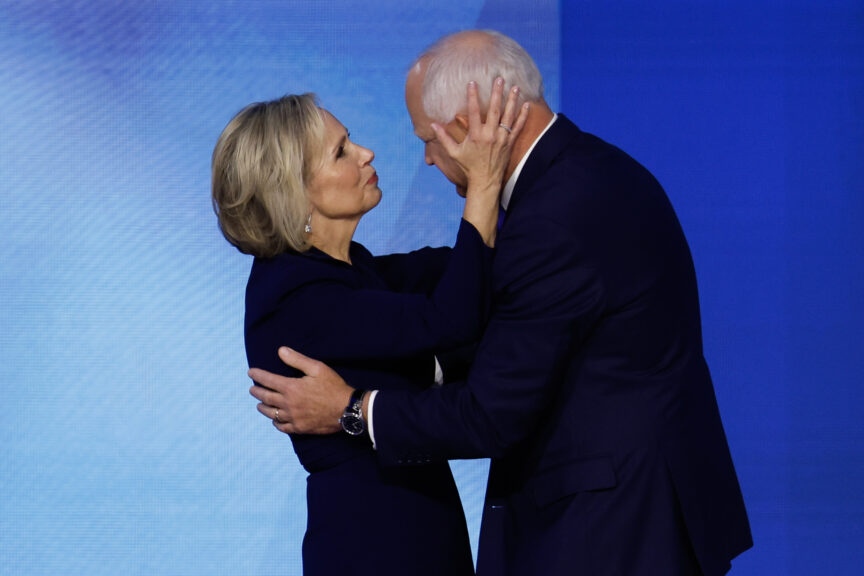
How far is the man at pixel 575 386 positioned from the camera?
4.86 ft

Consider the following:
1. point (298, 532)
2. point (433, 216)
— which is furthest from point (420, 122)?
point (298, 532)

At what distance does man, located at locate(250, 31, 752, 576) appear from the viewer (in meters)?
1.48

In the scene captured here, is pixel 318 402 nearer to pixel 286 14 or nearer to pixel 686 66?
pixel 286 14

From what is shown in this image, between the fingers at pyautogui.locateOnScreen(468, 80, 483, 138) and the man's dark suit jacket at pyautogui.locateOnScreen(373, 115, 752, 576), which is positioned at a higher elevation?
the fingers at pyautogui.locateOnScreen(468, 80, 483, 138)

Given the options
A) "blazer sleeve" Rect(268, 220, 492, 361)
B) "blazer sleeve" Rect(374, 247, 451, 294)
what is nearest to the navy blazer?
"blazer sleeve" Rect(268, 220, 492, 361)

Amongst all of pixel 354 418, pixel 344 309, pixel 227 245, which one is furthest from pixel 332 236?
pixel 227 245

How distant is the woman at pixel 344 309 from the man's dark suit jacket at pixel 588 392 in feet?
0.27

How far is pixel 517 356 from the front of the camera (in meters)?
1.48

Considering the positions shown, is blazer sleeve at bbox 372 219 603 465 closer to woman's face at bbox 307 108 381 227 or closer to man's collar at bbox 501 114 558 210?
man's collar at bbox 501 114 558 210

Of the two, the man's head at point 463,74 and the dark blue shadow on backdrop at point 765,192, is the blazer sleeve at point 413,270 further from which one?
the dark blue shadow on backdrop at point 765,192

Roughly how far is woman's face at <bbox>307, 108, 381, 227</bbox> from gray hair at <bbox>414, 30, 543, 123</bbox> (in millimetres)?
247

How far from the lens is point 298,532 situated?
308cm

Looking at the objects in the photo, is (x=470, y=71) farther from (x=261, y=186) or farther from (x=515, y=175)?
(x=261, y=186)

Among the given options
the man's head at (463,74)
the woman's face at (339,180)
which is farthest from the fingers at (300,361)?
the man's head at (463,74)
